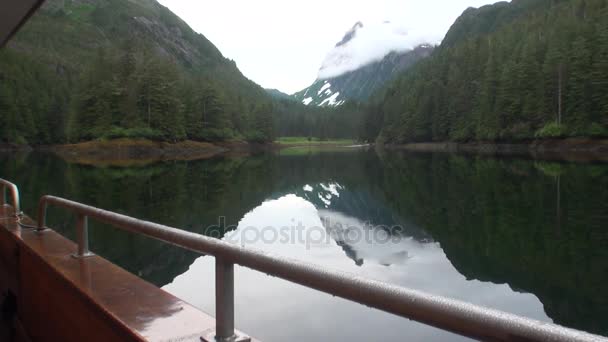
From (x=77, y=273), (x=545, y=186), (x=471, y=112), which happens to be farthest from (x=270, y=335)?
(x=471, y=112)

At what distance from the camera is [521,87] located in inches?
2327

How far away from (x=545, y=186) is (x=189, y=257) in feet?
44.9

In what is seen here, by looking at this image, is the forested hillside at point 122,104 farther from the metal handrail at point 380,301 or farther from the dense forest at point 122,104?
the metal handrail at point 380,301

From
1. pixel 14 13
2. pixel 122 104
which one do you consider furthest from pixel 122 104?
pixel 14 13

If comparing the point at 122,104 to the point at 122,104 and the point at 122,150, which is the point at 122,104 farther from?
the point at 122,150

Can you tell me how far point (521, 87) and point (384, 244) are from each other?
5790 cm

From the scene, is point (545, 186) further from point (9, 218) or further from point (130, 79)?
point (130, 79)

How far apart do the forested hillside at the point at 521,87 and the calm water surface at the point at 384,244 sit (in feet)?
119

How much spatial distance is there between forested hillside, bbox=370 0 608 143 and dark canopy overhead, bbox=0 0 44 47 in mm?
50363

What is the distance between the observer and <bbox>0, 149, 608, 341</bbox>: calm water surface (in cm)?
529

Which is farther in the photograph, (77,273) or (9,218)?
(9,218)

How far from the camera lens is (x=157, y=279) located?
6.93 meters

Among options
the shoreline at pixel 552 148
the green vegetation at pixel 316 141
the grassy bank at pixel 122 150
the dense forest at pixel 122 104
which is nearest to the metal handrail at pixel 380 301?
the shoreline at pixel 552 148

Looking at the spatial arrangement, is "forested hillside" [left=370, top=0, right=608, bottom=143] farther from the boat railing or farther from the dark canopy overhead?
the boat railing
